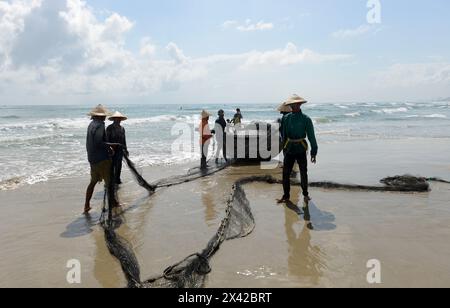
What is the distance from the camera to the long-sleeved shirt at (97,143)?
241 inches

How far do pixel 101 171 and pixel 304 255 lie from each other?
373 cm

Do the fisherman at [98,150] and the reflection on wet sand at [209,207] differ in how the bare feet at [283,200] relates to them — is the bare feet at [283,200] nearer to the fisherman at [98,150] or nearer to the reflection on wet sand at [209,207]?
the reflection on wet sand at [209,207]

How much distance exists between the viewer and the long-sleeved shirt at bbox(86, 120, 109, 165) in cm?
613

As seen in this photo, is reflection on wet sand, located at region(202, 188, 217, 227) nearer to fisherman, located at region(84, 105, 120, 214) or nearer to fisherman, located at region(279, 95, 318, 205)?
fisherman, located at region(279, 95, 318, 205)

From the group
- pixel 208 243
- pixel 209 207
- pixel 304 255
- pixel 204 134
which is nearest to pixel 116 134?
pixel 209 207

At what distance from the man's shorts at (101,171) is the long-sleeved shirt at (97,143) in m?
0.07

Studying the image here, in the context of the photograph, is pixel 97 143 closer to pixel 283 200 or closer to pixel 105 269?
pixel 105 269

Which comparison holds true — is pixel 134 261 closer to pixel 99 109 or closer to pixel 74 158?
pixel 99 109

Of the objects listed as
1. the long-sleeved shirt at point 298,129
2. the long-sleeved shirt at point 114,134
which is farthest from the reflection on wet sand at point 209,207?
the long-sleeved shirt at point 114,134

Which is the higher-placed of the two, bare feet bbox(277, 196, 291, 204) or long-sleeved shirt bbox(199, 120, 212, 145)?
long-sleeved shirt bbox(199, 120, 212, 145)

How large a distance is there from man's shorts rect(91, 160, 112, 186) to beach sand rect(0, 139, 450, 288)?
24.3 inches

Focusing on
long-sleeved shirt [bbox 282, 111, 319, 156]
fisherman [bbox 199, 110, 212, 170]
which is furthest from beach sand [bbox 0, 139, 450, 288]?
fisherman [bbox 199, 110, 212, 170]
